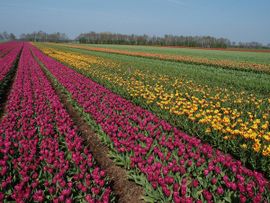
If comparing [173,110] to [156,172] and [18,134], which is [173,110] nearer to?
[156,172]

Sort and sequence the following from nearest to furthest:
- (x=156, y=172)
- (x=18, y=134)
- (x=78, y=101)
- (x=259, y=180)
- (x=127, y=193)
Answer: (x=259, y=180)
(x=156, y=172)
(x=127, y=193)
(x=18, y=134)
(x=78, y=101)

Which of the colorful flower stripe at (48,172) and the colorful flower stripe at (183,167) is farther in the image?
the colorful flower stripe at (183,167)

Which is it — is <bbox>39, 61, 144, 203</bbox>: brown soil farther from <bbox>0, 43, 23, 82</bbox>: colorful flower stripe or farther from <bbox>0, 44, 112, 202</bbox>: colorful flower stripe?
<bbox>0, 43, 23, 82</bbox>: colorful flower stripe

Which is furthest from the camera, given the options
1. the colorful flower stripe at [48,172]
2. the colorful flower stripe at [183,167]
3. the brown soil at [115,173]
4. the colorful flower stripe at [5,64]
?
the colorful flower stripe at [5,64]

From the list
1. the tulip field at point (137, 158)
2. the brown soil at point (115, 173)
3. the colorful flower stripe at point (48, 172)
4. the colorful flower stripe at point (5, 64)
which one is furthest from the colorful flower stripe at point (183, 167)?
the colorful flower stripe at point (5, 64)

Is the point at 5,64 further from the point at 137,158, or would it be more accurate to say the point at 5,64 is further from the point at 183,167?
the point at 183,167

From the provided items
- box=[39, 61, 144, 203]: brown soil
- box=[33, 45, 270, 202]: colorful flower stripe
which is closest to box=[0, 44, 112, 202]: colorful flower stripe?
box=[39, 61, 144, 203]: brown soil

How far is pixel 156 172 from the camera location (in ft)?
13.6

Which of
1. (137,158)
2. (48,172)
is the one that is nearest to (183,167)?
(137,158)

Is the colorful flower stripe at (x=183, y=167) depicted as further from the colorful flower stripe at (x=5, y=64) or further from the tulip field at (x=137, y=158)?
the colorful flower stripe at (x=5, y=64)

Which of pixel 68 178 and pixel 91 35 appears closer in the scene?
pixel 68 178

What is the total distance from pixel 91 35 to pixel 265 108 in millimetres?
177762

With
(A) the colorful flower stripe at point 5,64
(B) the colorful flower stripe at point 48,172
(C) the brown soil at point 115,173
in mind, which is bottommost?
(C) the brown soil at point 115,173

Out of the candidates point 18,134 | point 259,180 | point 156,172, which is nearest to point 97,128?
point 18,134
